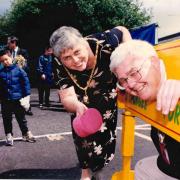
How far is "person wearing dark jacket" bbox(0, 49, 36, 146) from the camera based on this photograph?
648cm

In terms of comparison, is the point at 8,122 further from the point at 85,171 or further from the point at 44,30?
the point at 44,30

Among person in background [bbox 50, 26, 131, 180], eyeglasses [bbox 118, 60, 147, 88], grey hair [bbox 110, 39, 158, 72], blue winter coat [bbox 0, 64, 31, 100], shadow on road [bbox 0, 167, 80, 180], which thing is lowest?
shadow on road [bbox 0, 167, 80, 180]

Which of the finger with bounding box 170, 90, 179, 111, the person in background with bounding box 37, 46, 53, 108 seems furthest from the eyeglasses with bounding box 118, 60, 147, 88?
the person in background with bounding box 37, 46, 53, 108

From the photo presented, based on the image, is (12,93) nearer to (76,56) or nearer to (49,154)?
(49,154)

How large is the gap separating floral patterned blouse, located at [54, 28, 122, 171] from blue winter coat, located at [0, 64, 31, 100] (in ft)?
→ 10.7

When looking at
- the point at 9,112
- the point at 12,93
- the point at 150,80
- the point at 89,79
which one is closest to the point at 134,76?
the point at 150,80

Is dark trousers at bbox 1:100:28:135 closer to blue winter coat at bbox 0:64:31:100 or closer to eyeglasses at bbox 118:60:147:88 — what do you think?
blue winter coat at bbox 0:64:31:100

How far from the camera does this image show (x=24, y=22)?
2178 centimetres

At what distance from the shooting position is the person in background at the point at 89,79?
2.67 metres

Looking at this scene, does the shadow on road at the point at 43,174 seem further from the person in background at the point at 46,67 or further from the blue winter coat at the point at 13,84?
the person in background at the point at 46,67

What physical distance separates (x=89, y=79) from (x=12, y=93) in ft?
11.8

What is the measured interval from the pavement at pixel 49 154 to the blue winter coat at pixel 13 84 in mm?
815

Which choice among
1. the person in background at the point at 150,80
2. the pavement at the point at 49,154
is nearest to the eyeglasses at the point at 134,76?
the person in background at the point at 150,80

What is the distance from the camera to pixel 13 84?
653 cm
